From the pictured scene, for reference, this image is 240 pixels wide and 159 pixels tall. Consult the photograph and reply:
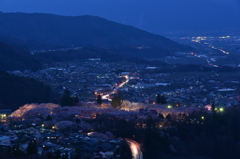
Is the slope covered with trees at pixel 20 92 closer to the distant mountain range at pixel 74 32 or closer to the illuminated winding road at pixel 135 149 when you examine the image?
the illuminated winding road at pixel 135 149

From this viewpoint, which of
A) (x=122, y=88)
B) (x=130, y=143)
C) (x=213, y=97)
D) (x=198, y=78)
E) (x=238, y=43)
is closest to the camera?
(x=130, y=143)

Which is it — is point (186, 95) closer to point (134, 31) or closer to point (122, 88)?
point (122, 88)

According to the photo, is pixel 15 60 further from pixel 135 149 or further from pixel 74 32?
pixel 74 32

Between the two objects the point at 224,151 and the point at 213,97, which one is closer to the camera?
the point at 224,151

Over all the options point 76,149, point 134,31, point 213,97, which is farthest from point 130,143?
point 134,31

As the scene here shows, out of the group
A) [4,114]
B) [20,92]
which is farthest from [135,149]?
[20,92]

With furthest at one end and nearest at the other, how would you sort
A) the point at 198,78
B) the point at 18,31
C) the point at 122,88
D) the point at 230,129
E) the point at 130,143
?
the point at 18,31 < the point at 198,78 < the point at 122,88 < the point at 230,129 < the point at 130,143

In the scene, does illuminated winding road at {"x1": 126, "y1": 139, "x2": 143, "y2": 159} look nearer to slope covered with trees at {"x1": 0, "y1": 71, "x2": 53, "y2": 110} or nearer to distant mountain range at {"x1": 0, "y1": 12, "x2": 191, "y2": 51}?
slope covered with trees at {"x1": 0, "y1": 71, "x2": 53, "y2": 110}
